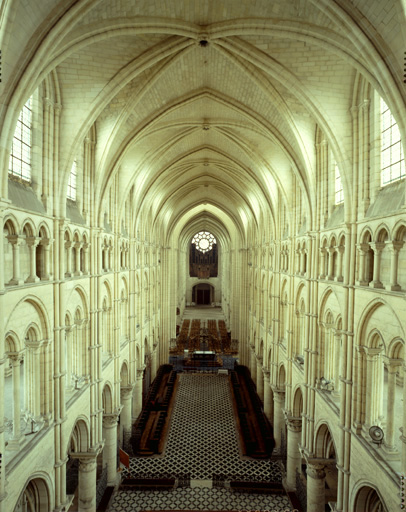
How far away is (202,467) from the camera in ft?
70.3

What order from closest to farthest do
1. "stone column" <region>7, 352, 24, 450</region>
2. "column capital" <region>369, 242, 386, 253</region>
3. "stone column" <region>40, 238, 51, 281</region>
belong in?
"stone column" <region>7, 352, 24, 450</region>, "column capital" <region>369, 242, 386, 253</region>, "stone column" <region>40, 238, 51, 281</region>

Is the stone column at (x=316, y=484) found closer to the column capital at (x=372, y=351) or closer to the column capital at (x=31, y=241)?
the column capital at (x=372, y=351)

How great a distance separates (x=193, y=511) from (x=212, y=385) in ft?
56.7

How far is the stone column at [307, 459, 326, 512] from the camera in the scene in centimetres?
1563

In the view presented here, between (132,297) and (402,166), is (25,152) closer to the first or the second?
(402,166)

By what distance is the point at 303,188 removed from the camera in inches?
682

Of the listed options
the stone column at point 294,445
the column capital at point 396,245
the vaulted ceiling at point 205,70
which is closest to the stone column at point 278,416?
the stone column at point 294,445

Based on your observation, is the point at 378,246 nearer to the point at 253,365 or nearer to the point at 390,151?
the point at 390,151

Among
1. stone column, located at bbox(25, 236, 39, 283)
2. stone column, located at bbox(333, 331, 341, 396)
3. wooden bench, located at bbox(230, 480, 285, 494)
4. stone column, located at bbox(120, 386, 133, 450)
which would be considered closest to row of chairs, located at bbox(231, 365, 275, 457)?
wooden bench, located at bbox(230, 480, 285, 494)

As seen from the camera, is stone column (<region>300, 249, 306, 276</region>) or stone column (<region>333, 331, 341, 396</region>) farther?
stone column (<region>300, 249, 306, 276</region>)

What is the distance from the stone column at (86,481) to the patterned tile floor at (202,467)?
243 cm

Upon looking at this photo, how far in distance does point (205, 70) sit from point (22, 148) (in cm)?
888

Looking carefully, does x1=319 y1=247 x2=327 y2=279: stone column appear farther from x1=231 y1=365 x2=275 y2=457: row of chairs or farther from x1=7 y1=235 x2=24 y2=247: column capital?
x1=231 y1=365 x2=275 y2=457: row of chairs

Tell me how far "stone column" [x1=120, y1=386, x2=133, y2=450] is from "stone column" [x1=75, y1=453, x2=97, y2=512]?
741cm
